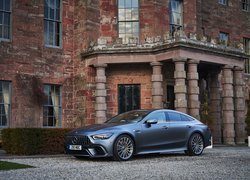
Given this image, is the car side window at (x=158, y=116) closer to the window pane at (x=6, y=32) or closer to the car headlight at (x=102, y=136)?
the car headlight at (x=102, y=136)

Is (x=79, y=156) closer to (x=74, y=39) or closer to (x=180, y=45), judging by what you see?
(x=180, y=45)

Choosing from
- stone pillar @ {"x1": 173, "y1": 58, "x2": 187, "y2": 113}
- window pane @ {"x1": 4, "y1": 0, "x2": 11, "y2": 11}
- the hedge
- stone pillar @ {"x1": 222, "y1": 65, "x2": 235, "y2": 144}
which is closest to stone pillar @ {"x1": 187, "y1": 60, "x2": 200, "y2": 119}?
stone pillar @ {"x1": 173, "y1": 58, "x2": 187, "y2": 113}

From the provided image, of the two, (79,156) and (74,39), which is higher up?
(74,39)

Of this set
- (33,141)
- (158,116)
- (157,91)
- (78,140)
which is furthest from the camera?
(157,91)

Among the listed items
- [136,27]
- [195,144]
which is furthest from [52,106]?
[195,144]

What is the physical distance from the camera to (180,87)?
18.8 m

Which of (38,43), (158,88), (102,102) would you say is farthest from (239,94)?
(38,43)

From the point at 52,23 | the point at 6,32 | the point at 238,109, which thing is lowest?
the point at 238,109

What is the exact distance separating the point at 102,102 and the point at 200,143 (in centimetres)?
735

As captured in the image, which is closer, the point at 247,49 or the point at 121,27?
the point at 121,27

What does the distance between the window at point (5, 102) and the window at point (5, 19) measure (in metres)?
2.19

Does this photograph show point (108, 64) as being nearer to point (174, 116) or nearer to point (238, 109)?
point (238, 109)

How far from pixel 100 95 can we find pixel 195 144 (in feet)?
24.5

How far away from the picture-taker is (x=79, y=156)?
1284 centimetres
